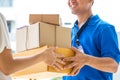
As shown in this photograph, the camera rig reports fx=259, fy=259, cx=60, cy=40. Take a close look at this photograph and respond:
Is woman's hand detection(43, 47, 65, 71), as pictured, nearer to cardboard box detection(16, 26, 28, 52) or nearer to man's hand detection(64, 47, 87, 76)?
man's hand detection(64, 47, 87, 76)

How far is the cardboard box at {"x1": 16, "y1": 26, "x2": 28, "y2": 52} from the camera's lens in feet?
5.94

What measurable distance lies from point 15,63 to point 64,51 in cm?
36

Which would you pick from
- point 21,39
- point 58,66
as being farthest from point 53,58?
point 21,39

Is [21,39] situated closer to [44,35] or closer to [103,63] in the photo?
[44,35]

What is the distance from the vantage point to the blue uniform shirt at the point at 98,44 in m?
1.83

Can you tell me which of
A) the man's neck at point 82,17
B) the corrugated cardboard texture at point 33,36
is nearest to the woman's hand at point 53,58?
the corrugated cardboard texture at point 33,36

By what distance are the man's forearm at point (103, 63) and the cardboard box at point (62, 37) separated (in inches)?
7.0

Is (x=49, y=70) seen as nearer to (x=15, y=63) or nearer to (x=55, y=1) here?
(x=15, y=63)

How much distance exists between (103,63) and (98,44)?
6.9 inches

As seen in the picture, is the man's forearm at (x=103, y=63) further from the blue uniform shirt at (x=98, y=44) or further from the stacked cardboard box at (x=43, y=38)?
the stacked cardboard box at (x=43, y=38)

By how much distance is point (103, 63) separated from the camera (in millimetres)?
1767

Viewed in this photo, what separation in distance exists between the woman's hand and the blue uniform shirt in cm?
35

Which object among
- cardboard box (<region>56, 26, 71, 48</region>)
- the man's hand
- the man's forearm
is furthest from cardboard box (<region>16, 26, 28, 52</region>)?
the man's forearm

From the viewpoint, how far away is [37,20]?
176 centimetres
